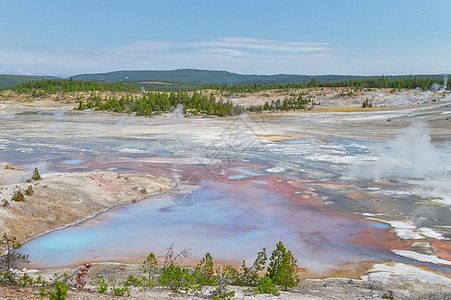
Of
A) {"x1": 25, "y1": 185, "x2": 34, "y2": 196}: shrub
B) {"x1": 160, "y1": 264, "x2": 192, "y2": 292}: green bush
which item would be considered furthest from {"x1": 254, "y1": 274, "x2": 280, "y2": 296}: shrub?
{"x1": 25, "y1": 185, "x2": 34, "y2": 196}: shrub

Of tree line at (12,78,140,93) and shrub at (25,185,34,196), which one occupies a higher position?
tree line at (12,78,140,93)

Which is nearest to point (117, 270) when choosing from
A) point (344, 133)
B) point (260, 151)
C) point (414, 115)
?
point (260, 151)

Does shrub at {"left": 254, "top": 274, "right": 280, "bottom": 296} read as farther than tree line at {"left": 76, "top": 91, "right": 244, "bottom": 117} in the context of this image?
No

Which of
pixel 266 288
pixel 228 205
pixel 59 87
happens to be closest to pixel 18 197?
pixel 228 205

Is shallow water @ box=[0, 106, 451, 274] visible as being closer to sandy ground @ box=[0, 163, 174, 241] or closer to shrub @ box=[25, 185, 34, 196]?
sandy ground @ box=[0, 163, 174, 241]

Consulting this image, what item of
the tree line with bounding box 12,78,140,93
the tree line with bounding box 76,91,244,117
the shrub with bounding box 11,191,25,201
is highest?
the tree line with bounding box 12,78,140,93

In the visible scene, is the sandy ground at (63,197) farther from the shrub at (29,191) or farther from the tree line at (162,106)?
the tree line at (162,106)

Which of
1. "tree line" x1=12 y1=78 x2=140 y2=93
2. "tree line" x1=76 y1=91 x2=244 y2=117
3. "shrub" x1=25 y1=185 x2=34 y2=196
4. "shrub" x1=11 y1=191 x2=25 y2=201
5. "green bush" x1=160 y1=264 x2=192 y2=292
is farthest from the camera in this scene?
"tree line" x1=12 y1=78 x2=140 y2=93

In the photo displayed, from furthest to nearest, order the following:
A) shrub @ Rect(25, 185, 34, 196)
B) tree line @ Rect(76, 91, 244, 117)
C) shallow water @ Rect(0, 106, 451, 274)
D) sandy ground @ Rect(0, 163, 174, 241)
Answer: tree line @ Rect(76, 91, 244, 117) < shrub @ Rect(25, 185, 34, 196) < sandy ground @ Rect(0, 163, 174, 241) < shallow water @ Rect(0, 106, 451, 274)
